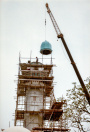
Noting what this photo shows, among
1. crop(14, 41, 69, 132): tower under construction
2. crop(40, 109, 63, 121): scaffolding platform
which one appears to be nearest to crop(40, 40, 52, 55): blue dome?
crop(14, 41, 69, 132): tower under construction

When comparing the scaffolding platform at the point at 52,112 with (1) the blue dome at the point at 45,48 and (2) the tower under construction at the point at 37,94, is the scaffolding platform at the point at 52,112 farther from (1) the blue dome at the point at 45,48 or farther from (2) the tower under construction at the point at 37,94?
(1) the blue dome at the point at 45,48

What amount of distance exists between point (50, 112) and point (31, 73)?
7725mm

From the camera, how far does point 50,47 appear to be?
3806 centimetres

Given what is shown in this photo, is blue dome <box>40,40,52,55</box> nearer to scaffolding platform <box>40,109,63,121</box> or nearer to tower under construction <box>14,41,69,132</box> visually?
tower under construction <box>14,41,69,132</box>

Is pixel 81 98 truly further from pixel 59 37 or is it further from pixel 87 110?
pixel 59 37

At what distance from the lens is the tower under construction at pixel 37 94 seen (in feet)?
109

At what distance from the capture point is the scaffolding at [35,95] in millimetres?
33219

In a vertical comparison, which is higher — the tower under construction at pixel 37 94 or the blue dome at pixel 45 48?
the blue dome at pixel 45 48

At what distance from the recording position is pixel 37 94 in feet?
117

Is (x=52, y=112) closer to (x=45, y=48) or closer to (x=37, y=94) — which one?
(x=37, y=94)

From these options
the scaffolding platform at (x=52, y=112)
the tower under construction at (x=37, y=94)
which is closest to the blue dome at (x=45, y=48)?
the tower under construction at (x=37, y=94)

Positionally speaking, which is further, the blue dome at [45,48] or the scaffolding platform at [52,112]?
the blue dome at [45,48]

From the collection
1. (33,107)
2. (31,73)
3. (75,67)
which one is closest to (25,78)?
(31,73)

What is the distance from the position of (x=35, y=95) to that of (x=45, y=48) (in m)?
8.18
